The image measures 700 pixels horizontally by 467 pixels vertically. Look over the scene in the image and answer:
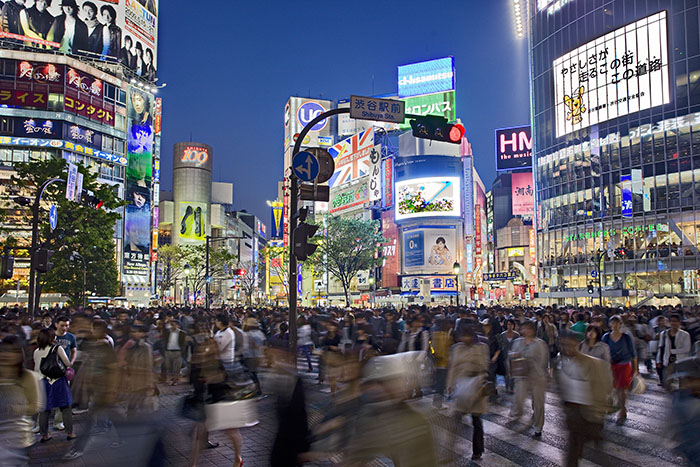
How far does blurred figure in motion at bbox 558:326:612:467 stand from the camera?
20.4 ft

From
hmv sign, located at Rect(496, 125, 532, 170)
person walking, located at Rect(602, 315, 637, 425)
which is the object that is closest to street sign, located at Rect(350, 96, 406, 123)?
person walking, located at Rect(602, 315, 637, 425)

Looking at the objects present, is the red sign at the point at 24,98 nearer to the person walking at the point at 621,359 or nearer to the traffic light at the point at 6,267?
the traffic light at the point at 6,267

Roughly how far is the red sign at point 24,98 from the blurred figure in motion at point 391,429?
73.8 metres

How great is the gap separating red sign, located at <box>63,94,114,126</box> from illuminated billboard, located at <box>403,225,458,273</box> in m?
40.0

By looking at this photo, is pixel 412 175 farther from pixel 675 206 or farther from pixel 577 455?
pixel 577 455

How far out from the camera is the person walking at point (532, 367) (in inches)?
372

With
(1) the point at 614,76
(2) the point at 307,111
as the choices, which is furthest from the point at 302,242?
(2) the point at 307,111

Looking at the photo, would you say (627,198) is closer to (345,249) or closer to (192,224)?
(345,249)

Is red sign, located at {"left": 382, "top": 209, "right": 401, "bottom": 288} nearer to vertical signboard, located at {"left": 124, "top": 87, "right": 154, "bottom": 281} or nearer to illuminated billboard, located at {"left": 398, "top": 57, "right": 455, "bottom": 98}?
illuminated billboard, located at {"left": 398, "top": 57, "right": 455, "bottom": 98}

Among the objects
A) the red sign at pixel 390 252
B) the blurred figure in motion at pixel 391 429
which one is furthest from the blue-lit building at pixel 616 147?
the blurred figure in motion at pixel 391 429

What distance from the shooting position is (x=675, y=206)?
52.5 metres

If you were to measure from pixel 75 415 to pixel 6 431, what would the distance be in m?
6.60

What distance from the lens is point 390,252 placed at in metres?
85.3

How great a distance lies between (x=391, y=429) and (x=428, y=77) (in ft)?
326
